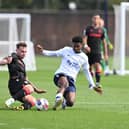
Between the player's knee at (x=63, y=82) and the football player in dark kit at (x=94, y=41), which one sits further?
the football player in dark kit at (x=94, y=41)

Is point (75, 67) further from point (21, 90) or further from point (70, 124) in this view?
point (70, 124)

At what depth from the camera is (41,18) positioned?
5869cm

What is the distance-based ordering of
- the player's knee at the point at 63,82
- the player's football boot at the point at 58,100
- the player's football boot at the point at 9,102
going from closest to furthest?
the player's football boot at the point at 58,100
the player's football boot at the point at 9,102
the player's knee at the point at 63,82

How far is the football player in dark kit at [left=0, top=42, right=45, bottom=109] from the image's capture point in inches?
630

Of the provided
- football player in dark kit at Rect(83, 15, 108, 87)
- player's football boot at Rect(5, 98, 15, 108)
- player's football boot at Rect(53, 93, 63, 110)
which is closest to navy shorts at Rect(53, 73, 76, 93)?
player's football boot at Rect(53, 93, 63, 110)

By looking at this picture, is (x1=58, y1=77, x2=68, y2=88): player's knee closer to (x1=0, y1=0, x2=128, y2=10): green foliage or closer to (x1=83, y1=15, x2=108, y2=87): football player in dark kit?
(x1=83, y1=15, x2=108, y2=87): football player in dark kit

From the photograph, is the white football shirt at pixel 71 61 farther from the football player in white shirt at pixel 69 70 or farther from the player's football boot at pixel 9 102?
the player's football boot at pixel 9 102

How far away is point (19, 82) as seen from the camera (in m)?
16.1

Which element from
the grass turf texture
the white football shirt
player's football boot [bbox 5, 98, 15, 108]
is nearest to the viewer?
the grass turf texture

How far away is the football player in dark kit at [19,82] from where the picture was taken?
15992mm

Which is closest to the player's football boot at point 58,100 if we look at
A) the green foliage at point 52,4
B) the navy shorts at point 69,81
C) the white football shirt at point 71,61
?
the navy shorts at point 69,81

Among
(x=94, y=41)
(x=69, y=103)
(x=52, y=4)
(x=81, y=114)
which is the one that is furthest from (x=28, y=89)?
(x=52, y=4)

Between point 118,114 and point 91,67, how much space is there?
30.9 ft

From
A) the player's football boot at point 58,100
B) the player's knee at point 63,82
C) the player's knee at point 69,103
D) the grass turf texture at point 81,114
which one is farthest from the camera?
the player's knee at point 69,103
